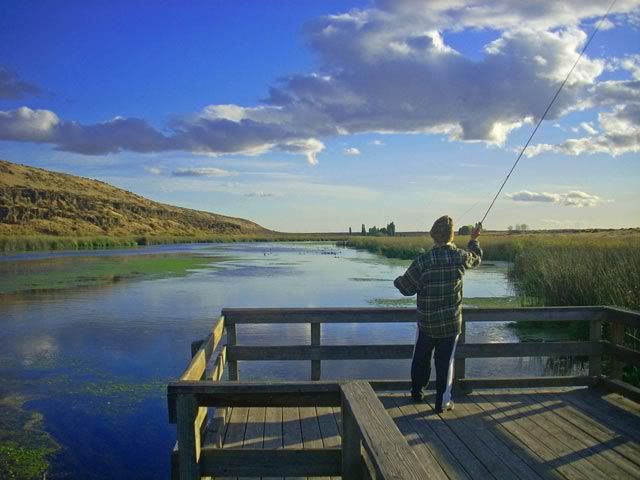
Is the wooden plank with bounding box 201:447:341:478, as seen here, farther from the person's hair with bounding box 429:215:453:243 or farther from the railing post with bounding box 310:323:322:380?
the railing post with bounding box 310:323:322:380

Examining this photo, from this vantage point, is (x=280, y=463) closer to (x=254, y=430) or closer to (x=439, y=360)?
(x=254, y=430)

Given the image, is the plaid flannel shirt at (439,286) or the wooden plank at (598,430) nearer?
the wooden plank at (598,430)

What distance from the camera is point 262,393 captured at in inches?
128

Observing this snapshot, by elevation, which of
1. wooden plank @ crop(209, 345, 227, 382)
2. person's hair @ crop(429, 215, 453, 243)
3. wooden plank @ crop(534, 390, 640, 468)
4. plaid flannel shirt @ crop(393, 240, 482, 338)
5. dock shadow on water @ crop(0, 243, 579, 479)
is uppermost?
person's hair @ crop(429, 215, 453, 243)

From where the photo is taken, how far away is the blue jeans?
16.4 ft

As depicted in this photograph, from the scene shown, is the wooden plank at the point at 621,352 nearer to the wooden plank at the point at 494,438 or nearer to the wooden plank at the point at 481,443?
the wooden plank at the point at 494,438

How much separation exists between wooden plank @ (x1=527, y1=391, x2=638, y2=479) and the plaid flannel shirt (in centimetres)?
114

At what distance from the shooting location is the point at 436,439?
176 inches

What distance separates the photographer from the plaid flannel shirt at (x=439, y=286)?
16.0 feet

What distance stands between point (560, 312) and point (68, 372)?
764cm

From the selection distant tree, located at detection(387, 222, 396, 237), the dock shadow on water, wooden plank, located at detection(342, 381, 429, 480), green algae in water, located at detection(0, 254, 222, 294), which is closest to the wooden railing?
wooden plank, located at detection(342, 381, 429, 480)

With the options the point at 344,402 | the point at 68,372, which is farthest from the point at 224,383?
the point at 68,372

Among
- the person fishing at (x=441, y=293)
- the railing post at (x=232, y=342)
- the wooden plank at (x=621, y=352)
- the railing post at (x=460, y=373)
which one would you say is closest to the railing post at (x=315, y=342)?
the railing post at (x=232, y=342)

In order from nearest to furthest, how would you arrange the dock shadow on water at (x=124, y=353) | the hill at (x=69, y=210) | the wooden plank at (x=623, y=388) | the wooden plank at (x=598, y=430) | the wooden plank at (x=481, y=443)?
the wooden plank at (x=481, y=443) → the wooden plank at (x=598, y=430) → the wooden plank at (x=623, y=388) → the dock shadow on water at (x=124, y=353) → the hill at (x=69, y=210)
